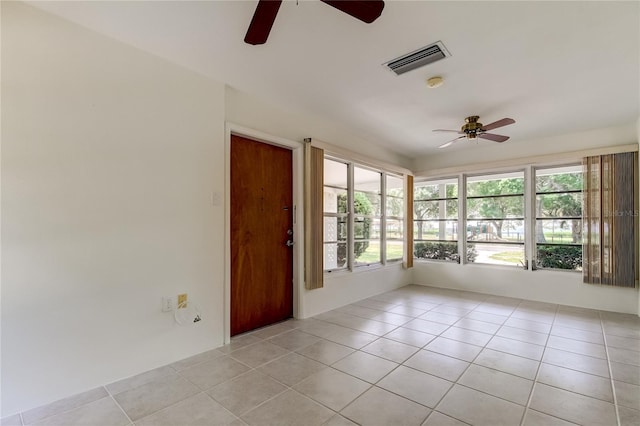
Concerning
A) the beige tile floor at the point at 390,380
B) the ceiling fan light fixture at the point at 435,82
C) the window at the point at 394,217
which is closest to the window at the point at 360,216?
the window at the point at 394,217

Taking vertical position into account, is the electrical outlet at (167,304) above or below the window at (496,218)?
below

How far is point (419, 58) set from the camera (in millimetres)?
2479

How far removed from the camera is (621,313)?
13.3 feet

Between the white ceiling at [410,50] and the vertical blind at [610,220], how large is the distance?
2.54 feet

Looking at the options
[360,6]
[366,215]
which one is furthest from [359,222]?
[360,6]

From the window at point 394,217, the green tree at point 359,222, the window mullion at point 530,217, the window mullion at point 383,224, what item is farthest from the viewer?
the window at point 394,217

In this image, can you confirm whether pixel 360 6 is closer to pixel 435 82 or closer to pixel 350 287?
pixel 435 82

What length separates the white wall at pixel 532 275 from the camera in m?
4.16

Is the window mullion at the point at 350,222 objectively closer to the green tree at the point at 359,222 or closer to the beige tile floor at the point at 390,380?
the green tree at the point at 359,222

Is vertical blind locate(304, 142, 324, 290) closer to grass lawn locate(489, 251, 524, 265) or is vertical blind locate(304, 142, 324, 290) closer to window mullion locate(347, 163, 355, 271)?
window mullion locate(347, 163, 355, 271)

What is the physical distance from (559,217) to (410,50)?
13.3 ft

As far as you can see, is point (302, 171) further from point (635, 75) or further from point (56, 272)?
point (635, 75)

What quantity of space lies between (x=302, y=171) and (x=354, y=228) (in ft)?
4.38

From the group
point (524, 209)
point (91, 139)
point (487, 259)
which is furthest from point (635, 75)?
point (91, 139)
